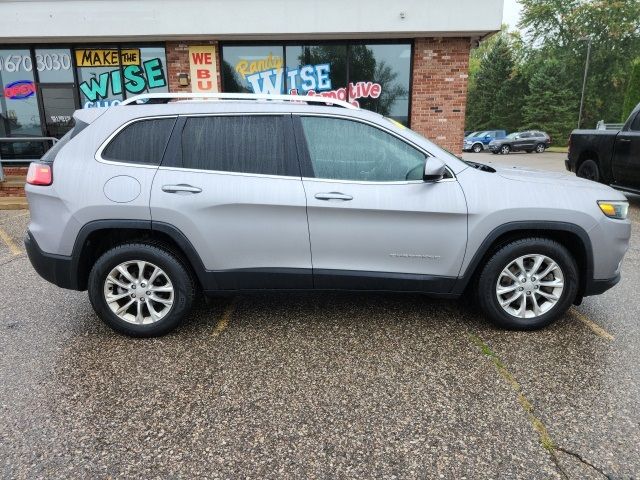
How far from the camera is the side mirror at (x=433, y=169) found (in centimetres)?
320

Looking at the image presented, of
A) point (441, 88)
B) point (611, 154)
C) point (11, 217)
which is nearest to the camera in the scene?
point (11, 217)

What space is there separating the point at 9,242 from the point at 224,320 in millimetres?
4497

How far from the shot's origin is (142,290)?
11.4 ft

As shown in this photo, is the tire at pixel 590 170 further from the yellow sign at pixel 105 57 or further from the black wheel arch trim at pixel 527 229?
the yellow sign at pixel 105 57

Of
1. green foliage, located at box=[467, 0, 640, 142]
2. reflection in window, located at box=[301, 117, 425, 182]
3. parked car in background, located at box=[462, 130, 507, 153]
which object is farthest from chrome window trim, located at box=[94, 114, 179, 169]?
green foliage, located at box=[467, 0, 640, 142]

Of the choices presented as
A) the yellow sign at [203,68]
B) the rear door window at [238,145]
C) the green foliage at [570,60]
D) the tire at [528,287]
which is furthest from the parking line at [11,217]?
the green foliage at [570,60]

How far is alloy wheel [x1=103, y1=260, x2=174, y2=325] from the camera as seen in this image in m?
3.45

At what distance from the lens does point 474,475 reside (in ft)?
7.18

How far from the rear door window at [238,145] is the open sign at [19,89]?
10256 millimetres

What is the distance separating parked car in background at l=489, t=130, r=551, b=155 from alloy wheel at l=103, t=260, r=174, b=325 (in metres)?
31.8

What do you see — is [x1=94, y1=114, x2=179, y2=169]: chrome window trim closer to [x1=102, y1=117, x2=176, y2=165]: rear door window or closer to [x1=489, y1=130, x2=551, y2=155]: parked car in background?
[x1=102, y1=117, x2=176, y2=165]: rear door window

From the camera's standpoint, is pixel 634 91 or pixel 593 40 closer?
pixel 634 91

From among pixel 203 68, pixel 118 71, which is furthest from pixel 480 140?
pixel 118 71

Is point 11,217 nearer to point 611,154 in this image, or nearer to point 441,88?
point 441,88
